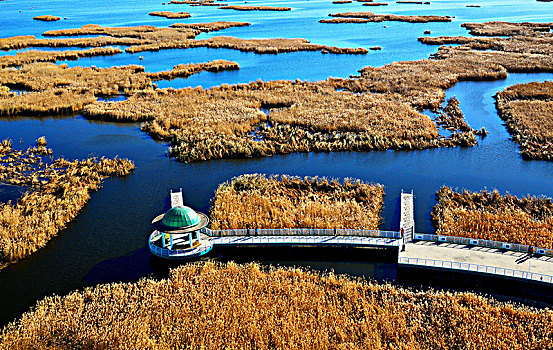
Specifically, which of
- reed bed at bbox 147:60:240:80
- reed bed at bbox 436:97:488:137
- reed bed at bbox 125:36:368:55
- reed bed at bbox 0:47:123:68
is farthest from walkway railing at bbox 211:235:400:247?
reed bed at bbox 125:36:368:55

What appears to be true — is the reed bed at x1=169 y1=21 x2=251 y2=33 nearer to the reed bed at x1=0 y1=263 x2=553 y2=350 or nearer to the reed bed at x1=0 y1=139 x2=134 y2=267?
the reed bed at x1=0 y1=139 x2=134 y2=267

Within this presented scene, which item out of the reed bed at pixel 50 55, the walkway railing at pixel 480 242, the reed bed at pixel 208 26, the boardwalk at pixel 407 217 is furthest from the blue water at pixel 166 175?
the reed bed at pixel 208 26

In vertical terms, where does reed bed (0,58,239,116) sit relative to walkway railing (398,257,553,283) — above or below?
above

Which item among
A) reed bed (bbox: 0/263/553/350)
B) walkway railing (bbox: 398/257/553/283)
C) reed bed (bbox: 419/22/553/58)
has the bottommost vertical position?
reed bed (bbox: 0/263/553/350)

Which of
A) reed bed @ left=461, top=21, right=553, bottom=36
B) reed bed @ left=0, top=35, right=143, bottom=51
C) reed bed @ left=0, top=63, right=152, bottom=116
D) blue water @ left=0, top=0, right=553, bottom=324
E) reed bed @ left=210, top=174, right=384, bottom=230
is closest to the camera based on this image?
blue water @ left=0, top=0, right=553, bottom=324

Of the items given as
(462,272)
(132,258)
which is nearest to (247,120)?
(132,258)

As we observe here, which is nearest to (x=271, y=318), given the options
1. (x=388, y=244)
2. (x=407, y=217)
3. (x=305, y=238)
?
(x=305, y=238)

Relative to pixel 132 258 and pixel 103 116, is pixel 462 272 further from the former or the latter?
pixel 103 116

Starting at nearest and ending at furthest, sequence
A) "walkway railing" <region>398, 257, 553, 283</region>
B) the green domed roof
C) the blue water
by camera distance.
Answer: "walkway railing" <region>398, 257, 553, 283</region> < the blue water < the green domed roof
